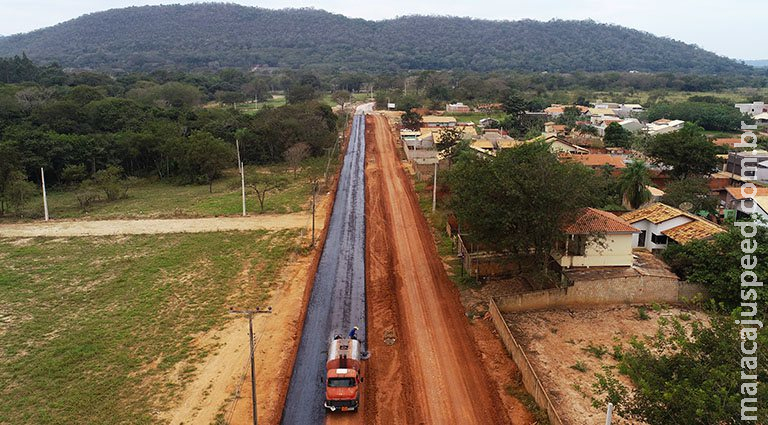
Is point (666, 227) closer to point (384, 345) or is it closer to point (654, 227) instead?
point (654, 227)

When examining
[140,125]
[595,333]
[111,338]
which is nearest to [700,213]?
[595,333]

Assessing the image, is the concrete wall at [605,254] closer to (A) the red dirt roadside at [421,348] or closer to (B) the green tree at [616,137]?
(A) the red dirt roadside at [421,348]

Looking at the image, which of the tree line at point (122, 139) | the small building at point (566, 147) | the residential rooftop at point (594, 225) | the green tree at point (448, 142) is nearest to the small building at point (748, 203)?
the residential rooftop at point (594, 225)

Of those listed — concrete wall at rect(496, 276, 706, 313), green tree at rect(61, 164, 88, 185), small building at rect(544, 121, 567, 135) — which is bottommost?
concrete wall at rect(496, 276, 706, 313)

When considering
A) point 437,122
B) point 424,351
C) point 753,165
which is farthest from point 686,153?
point 437,122

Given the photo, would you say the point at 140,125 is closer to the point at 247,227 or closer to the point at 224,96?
the point at 247,227

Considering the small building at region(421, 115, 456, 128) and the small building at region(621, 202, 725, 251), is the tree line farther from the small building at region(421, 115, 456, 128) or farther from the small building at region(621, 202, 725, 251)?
the small building at region(621, 202, 725, 251)

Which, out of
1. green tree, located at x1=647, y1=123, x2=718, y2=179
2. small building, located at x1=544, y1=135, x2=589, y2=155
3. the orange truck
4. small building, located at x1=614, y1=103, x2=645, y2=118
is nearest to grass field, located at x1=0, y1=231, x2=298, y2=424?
the orange truck
